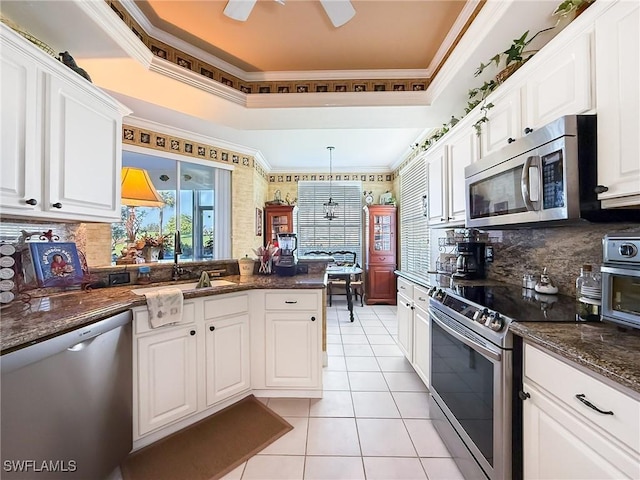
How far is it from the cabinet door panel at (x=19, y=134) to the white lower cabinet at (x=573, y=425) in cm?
240

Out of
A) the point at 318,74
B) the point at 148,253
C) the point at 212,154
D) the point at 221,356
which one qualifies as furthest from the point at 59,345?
the point at 212,154

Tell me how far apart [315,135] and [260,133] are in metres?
0.82

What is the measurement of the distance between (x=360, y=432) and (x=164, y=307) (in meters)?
1.52

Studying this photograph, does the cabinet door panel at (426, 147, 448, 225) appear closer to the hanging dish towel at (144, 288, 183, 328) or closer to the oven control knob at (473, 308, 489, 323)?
the oven control knob at (473, 308, 489, 323)

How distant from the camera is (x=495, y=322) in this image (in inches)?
49.2

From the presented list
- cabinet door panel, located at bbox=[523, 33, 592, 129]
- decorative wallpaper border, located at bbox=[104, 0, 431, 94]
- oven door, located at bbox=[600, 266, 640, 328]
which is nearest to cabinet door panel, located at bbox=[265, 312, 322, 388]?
oven door, located at bbox=[600, 266, 640, 328]

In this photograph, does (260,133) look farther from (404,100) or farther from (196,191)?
(404,100)

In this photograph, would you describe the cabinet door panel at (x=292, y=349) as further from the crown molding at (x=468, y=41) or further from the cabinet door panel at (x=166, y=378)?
the crown molding at (x=468, y=41)

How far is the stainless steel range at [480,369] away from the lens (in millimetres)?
1191

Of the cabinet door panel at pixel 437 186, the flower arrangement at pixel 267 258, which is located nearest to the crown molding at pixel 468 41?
the cabinet door panel at pixel 437 186

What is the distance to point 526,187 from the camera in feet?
4.64

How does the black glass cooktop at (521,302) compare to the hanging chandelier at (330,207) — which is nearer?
the black glass cooktop at (521,302)

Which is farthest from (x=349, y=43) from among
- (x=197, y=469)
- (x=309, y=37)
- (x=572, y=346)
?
(x=197, y=469)

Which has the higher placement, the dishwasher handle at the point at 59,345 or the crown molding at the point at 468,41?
the crown molding at the point at 468,41
